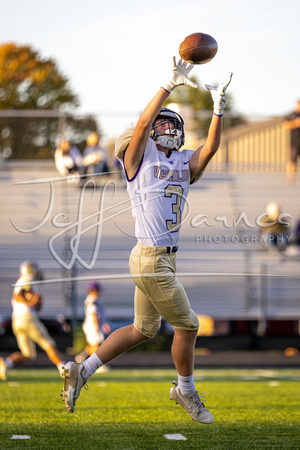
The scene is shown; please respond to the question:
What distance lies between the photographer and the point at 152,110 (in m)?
3.44

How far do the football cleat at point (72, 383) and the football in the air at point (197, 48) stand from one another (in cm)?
177

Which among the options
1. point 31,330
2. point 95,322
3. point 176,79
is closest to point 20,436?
point 176,79

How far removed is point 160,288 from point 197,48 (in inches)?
50.0

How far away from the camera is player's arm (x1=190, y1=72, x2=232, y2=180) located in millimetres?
3580

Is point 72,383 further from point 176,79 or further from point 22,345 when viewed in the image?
point 22,345

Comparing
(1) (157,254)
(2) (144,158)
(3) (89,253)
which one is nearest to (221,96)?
(2) (144,158)

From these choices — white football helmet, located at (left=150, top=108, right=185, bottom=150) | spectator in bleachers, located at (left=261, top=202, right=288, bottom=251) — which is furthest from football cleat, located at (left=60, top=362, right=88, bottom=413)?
spectator in bleachers, located at (left=261, top=202, right=288, bottom=251)

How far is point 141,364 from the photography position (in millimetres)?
10195

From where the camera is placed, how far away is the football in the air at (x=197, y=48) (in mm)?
3521

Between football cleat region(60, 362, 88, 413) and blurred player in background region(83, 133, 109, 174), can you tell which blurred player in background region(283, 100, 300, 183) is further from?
football cleat region(60, 362, 88, 413)

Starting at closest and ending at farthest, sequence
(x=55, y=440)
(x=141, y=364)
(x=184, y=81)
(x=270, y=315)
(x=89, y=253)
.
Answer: (x=184, y=81) < (x=55, y=440) < (x=141, y=364) < (x=270, y=315) < (x=89, y=253)

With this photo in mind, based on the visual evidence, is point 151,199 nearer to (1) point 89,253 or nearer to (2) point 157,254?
(2) point 157,254

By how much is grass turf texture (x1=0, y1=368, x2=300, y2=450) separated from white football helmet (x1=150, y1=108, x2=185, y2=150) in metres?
1.63

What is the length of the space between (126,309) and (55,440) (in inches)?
341
